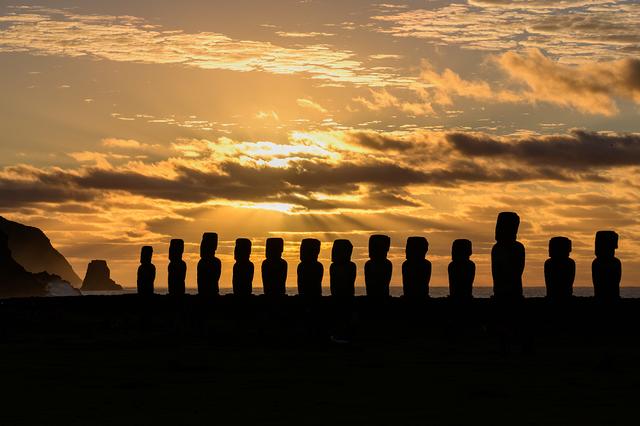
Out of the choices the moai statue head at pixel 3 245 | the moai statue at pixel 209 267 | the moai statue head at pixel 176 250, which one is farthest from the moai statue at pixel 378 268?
the moai statue head at pixel 3 245

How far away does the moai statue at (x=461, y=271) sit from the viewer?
1017 inches

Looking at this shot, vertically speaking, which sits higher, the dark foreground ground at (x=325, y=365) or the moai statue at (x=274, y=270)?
the moai statue at (x=274, y=270)

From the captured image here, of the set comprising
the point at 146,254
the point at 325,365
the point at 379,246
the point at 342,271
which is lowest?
the point at 325,365

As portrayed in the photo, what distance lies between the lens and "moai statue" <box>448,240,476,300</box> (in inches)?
1017

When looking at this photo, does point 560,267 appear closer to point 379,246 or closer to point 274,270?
point 379,246

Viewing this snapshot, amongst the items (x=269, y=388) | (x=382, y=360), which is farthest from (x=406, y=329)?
(x=269, y=388)

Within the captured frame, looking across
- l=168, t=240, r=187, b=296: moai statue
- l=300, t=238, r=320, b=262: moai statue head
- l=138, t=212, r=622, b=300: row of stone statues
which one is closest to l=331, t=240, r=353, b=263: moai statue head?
l=138, t=212, r=622, b=300: row of stone statues

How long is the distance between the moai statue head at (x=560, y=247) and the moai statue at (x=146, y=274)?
55.9 ft

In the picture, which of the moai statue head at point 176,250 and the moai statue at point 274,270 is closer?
the moai statue at point 274,270

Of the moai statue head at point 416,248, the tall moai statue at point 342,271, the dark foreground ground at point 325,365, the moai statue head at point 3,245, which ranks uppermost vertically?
the moai statue head at point 3,245

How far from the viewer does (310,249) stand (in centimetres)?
2827

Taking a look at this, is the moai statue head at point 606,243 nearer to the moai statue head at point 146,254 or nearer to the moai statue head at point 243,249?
the moai statue head at point 243,249

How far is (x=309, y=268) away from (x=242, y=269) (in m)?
5.82

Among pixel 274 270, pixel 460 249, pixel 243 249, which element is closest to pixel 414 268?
pixel 460 249
